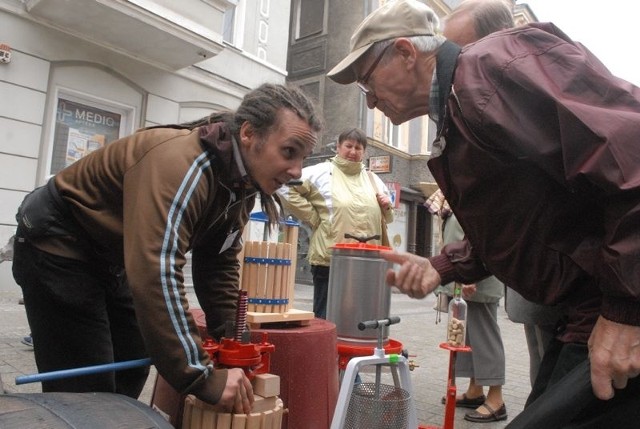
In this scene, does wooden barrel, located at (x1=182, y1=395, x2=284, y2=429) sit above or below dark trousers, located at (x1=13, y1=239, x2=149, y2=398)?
below

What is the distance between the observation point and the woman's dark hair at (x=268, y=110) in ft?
6.40

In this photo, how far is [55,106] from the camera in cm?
720

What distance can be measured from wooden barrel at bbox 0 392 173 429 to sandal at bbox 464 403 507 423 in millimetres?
2533

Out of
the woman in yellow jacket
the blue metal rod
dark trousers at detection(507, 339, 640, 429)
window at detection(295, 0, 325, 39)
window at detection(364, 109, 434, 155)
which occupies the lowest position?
the blue metal rod

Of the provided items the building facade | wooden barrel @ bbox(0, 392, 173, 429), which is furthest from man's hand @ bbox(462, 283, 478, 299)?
the building facade

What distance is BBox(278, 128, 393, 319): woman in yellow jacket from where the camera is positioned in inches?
157

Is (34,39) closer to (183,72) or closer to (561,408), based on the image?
(183,72)

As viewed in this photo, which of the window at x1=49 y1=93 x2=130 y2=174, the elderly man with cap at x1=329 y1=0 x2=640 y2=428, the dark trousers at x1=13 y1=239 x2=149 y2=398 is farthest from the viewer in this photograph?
the window at x1=49 y1=93 x2=130 y2=174

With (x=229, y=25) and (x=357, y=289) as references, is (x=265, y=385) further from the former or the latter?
(x=229, y=25)

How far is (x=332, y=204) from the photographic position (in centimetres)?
402

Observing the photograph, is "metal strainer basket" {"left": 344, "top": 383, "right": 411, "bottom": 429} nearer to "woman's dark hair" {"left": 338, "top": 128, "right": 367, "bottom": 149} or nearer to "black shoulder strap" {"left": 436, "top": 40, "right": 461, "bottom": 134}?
"black shoulder strap" {"left": 436, "top": 40, "right": 461, "bottom": 134}

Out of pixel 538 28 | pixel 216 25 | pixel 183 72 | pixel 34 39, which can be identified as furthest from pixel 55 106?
pixel 538 28

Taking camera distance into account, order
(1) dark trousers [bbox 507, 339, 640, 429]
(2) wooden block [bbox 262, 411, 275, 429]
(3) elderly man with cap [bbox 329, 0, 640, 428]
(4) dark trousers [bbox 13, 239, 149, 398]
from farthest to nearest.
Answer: (4) dark trousers [bbox 13, 239, 149, 398]
(2) wooden block [bbox 262, 411, 275, 429]
(1) dark trousers [bbox 507, 339, 640, 429]
(3) elderly man with cap [bbox 329, 0, 640, 428]

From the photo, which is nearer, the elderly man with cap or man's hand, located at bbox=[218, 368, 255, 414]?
the elderly man with cap
